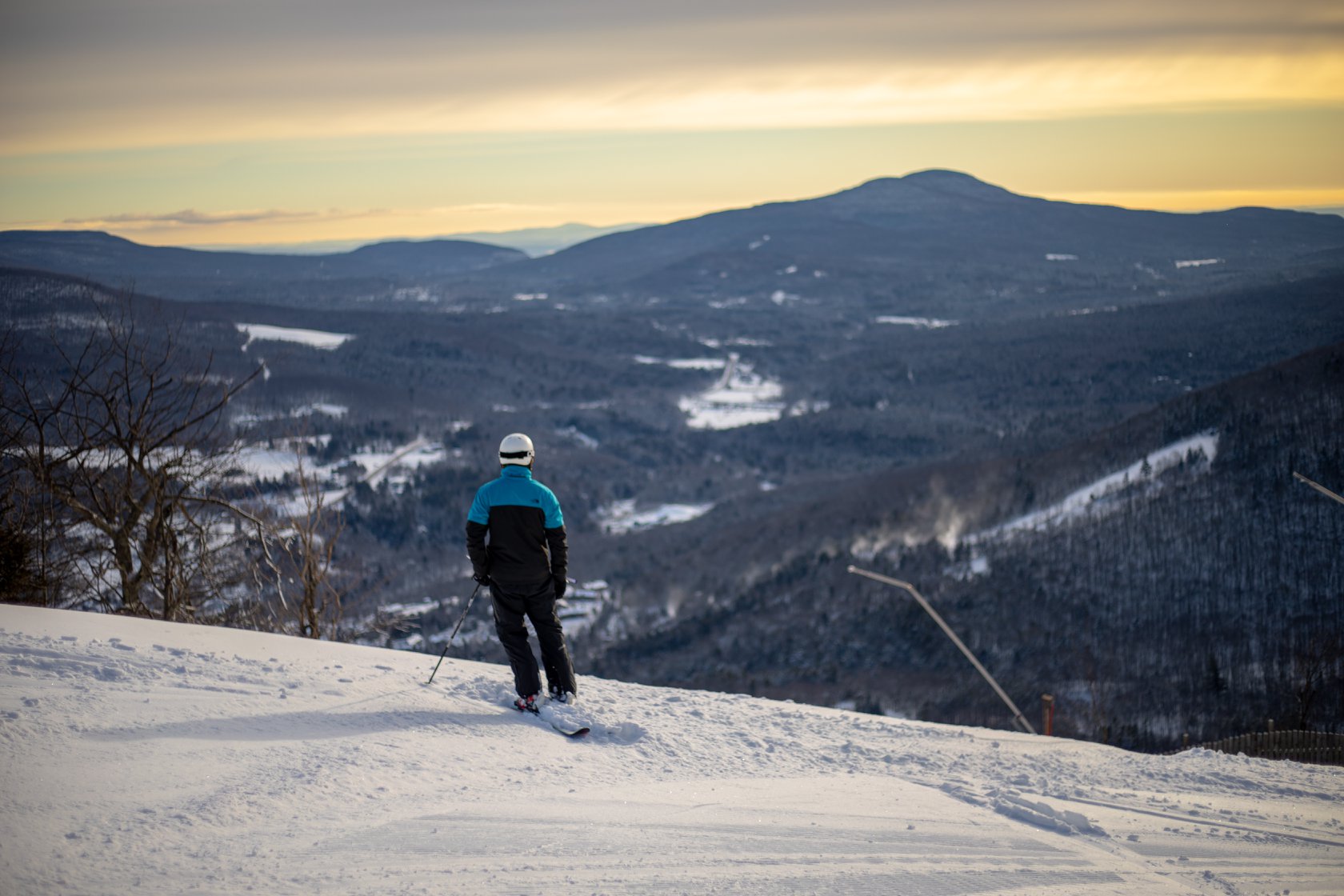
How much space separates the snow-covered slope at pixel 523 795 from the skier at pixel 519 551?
0.61 m

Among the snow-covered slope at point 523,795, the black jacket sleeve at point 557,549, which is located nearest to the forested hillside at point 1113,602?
the snow-covered slope at point 523,795

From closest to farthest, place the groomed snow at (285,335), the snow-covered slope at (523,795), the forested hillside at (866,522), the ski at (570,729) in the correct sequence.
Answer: the snow-covered slope at (523,795) < the ski at (570,729) < the forested hillside at (866,522) < the groomed snow at (285,335)

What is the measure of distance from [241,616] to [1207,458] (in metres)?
71.3

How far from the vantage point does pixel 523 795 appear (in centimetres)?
595

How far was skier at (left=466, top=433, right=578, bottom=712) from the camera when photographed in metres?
7.56

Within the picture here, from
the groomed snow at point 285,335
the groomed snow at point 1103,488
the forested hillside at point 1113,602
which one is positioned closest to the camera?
the forested hillside at point 1113,602

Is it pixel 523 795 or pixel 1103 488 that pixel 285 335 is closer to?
pixel 1103 488

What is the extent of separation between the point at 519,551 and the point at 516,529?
176 millimetres

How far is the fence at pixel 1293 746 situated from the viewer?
12.3 metres

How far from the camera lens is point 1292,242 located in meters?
166

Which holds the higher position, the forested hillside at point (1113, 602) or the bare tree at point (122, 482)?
the bare tree at point (122, 482)

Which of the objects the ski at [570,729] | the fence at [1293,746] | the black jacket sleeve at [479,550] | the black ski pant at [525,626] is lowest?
the fence at [1293,746]

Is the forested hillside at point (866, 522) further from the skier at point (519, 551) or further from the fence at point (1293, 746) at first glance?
the fence at point (1293, 746)

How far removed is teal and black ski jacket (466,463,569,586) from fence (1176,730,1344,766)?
8.93 metres
